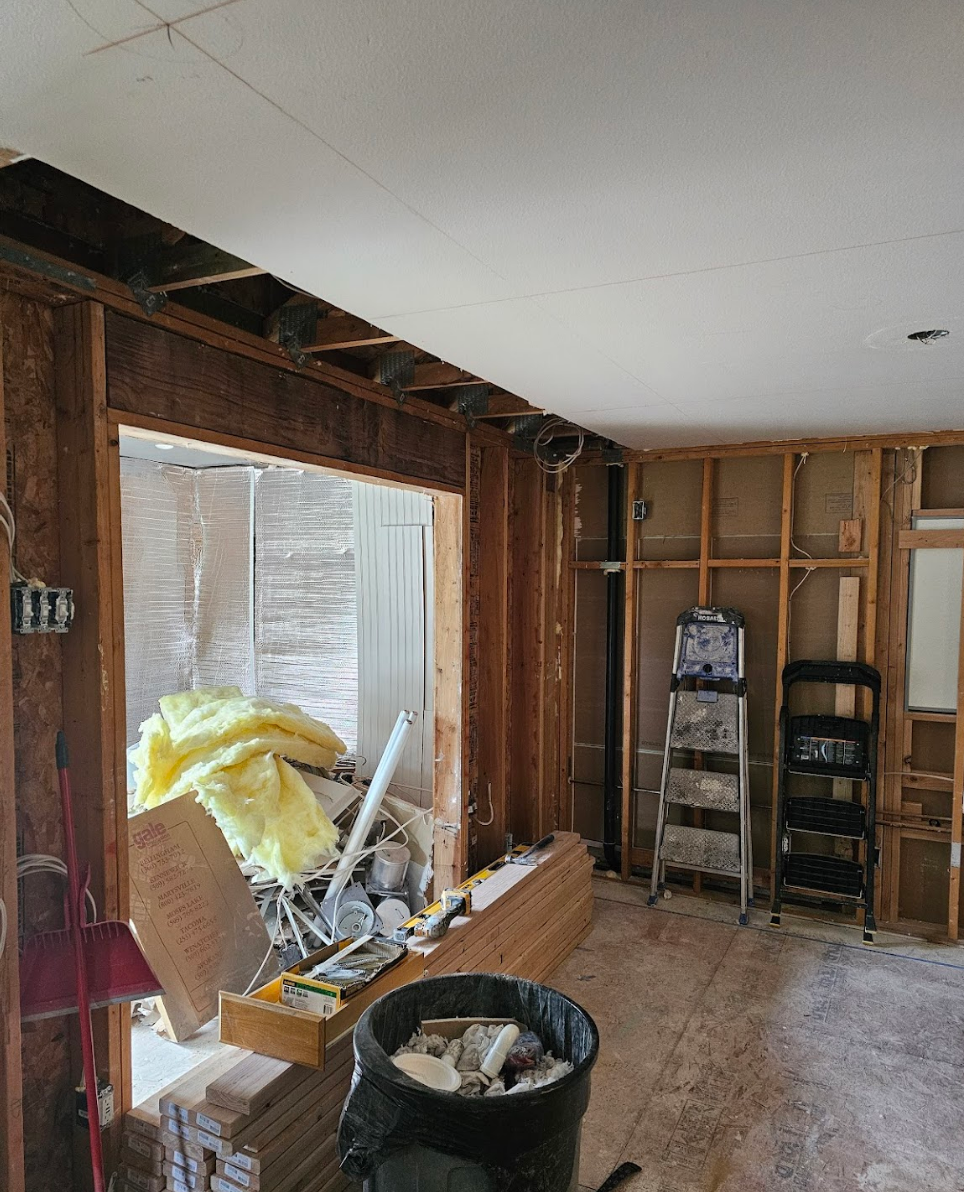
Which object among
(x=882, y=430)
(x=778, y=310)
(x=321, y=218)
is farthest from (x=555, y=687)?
(x=321, y=218)

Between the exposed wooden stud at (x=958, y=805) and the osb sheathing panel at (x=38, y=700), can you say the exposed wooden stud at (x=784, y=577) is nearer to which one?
the exposed wooden stud at (x=958, y=805)

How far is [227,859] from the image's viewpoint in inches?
121

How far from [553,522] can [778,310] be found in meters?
2.64

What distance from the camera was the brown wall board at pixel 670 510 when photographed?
14.9 ft

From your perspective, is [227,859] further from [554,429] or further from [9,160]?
[554,429]

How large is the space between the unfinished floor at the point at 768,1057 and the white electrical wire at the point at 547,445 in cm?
245

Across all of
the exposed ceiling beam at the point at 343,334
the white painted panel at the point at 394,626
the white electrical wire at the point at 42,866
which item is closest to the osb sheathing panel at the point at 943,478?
the white painted panel at the point at 394,626

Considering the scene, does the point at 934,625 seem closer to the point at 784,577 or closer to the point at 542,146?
the point at 784,577

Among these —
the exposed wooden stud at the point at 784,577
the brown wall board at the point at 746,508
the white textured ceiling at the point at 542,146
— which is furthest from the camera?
the brown wall board at the point at 746,508

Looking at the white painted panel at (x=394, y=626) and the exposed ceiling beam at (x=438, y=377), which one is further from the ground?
the exposed ceiling beam at (x=438, y=377)

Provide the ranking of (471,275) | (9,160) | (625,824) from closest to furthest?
1. (9,160)
2. (471,275)
3. (625,824)

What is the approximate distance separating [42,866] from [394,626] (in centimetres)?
289

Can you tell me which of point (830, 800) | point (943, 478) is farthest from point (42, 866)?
point (943, 478)

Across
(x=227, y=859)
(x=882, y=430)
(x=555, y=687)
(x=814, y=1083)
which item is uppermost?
(x=882, y=430)
